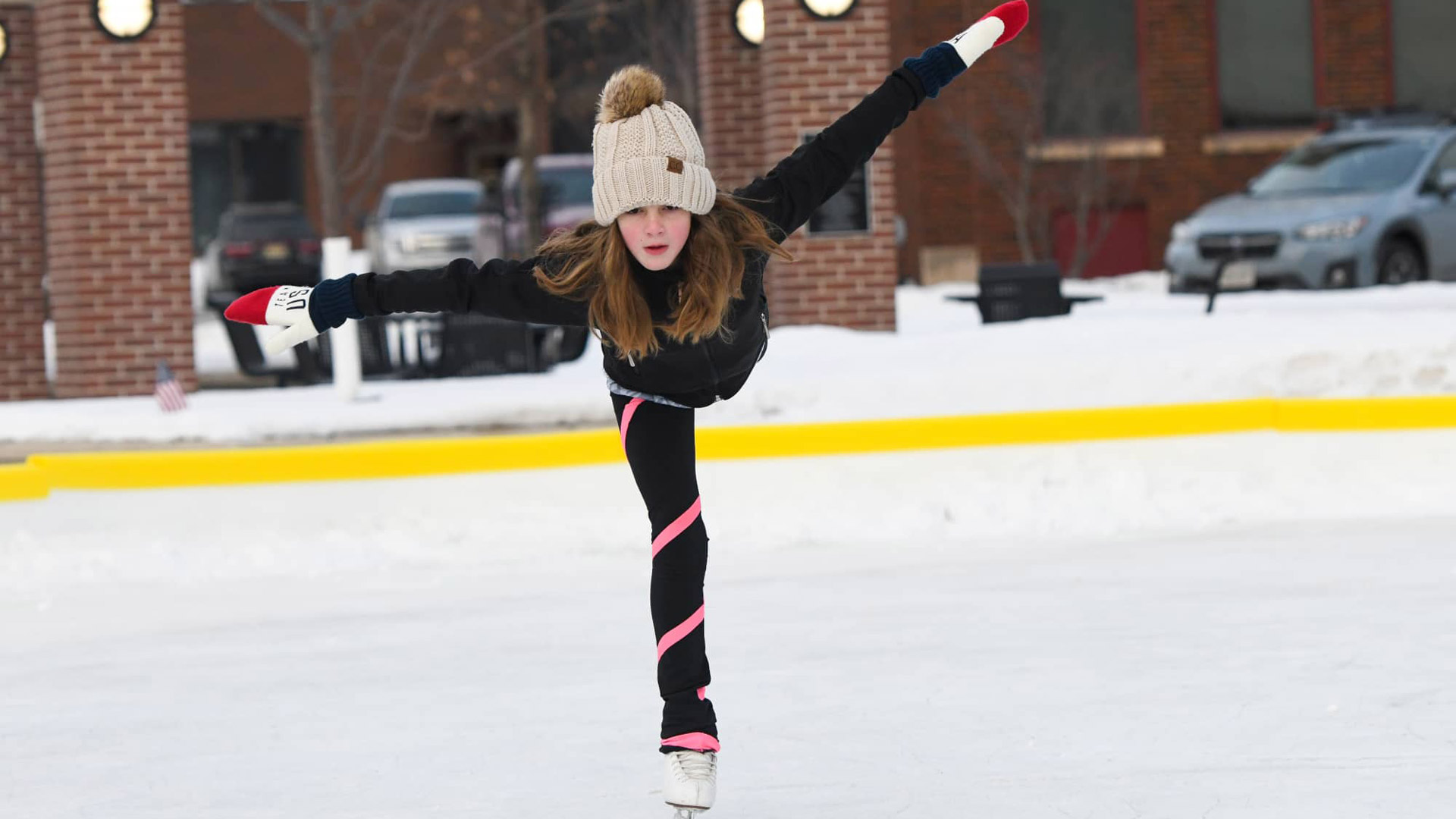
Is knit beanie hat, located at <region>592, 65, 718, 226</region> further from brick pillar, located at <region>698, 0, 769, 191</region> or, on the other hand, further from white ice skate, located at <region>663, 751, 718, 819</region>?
brick pillar, located at <region>698, 0, 769, 191</region>

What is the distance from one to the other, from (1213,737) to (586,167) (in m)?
22.2

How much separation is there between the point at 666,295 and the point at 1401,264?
1436 cm

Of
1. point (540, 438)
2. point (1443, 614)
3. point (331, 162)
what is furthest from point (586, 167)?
point (1443, 614)

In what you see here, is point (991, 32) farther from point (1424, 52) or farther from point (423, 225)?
point (1424, 52)

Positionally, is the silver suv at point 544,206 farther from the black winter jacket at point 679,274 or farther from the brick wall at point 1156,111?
the black winter jacket at point 679,274

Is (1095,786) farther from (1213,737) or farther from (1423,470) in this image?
(1423,470)

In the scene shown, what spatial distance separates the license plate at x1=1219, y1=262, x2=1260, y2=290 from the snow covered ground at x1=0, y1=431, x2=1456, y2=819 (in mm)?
7137

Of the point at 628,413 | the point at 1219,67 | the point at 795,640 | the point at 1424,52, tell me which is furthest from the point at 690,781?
the point at 1424,52

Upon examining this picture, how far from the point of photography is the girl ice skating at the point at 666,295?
4.29 m

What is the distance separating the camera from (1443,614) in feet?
22.2

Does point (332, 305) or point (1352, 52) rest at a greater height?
point (1352, 52)

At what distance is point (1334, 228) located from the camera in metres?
17.1

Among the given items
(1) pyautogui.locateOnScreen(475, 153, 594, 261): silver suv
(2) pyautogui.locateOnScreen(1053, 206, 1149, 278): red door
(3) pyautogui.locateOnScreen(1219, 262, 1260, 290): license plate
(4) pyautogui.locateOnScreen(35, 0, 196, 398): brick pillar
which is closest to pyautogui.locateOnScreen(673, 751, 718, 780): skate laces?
(4) pyautogui.locateOnScreen(35, 0, 196, 398): brick pillar

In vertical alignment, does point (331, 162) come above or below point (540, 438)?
above
